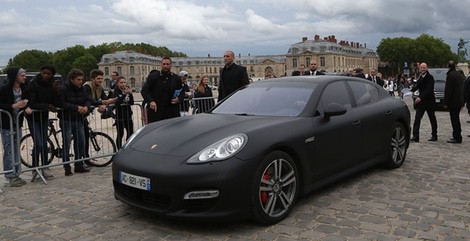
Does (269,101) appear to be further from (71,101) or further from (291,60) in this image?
(291,60)

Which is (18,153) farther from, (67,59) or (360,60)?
(360,60)

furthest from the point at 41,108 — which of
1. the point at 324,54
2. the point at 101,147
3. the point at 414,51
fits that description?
the point at 324,54

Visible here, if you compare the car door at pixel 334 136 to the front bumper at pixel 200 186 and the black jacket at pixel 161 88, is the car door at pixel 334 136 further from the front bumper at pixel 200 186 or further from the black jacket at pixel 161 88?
the black jacket at pixel 161 88

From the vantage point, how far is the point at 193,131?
5039 millimetres

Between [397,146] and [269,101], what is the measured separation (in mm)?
2738

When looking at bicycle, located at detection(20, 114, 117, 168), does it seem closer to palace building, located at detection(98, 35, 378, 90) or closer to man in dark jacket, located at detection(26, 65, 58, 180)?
man in dark jacket, located at detection(26, 65, 58, 180)

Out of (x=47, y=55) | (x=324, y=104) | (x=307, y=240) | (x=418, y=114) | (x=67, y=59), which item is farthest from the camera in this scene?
(x=47, y=55)

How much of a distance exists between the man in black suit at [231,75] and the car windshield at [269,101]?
2.32m

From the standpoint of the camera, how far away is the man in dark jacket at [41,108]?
727 centimetres

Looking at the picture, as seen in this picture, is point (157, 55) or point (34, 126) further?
point (157, 55)

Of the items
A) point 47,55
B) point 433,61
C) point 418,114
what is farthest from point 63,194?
point 47,55

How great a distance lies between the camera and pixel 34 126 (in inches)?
291

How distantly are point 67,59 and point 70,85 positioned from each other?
147 meters

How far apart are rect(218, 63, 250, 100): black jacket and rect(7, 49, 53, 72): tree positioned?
5882 inches
